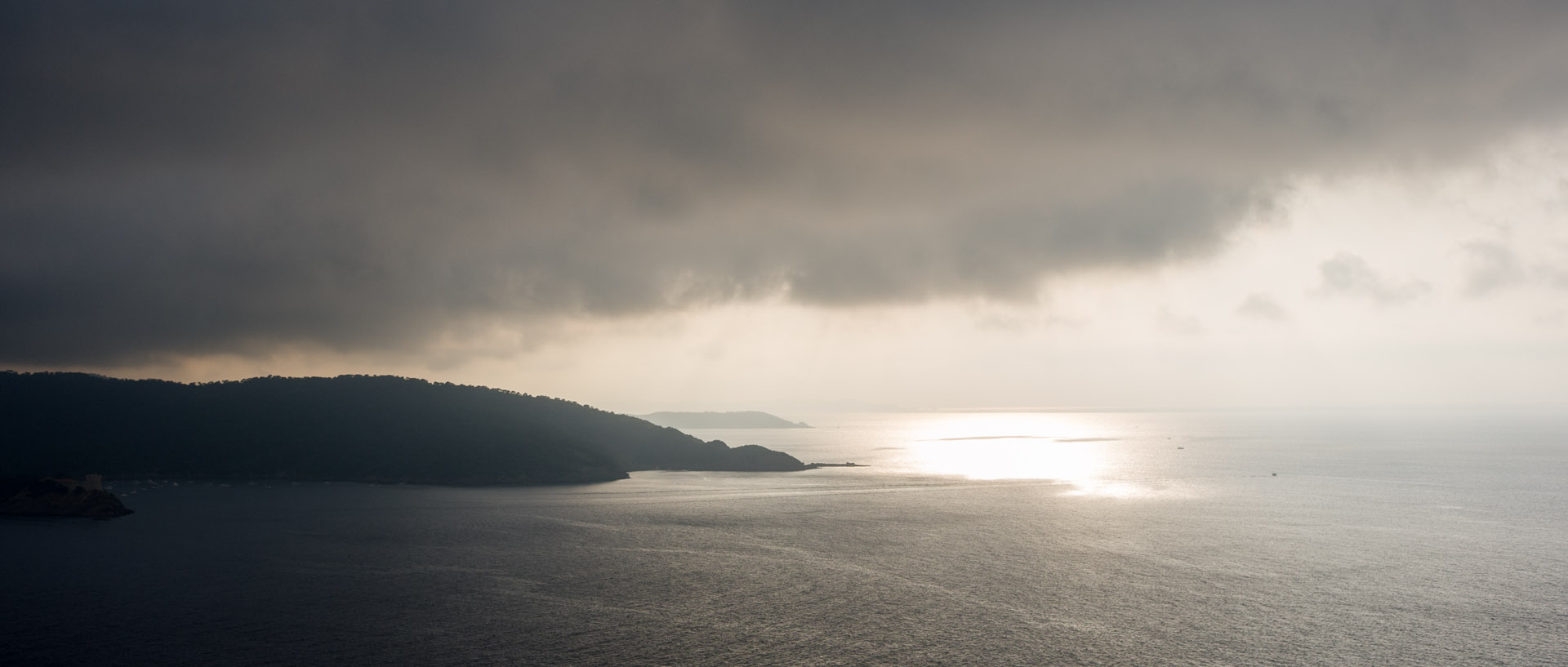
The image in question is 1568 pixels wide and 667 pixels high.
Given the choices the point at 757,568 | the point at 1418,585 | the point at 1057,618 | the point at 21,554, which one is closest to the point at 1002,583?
the point at 1057,618

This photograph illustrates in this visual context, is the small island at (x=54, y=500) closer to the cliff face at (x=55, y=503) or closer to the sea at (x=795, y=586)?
the cliff face at (x=55, y=503)

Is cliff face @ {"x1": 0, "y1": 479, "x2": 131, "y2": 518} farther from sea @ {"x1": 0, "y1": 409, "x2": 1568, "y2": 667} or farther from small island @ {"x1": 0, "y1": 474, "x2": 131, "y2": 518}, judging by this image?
sea @ {"x1": 0, "y1": 409, "x2": 1568, "y2": 667}

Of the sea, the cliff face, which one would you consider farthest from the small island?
the sea

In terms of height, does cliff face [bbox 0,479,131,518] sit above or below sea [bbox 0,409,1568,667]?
above

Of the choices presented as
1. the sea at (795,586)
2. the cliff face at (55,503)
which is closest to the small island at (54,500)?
the cliff face at (55,503)

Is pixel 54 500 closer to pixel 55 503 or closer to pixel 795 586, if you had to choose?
pixel 55 503

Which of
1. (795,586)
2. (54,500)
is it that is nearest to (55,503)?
(54,500)

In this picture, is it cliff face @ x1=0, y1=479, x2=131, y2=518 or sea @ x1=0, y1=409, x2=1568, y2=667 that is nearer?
sea @ x1=0, y1=409, x2=1568, y2=667
